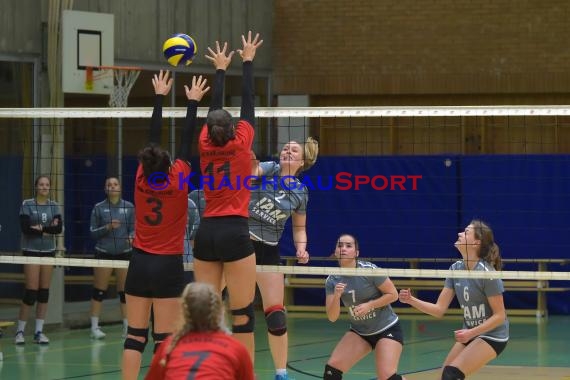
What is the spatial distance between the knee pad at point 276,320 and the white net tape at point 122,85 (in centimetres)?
711

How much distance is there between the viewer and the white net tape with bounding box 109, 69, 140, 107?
50.5 ft

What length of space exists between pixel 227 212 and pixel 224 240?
0.20 meters

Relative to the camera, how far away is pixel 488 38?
1827 cm

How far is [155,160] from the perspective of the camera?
789cm

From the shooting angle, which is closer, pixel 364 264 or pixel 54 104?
pixel 364 264

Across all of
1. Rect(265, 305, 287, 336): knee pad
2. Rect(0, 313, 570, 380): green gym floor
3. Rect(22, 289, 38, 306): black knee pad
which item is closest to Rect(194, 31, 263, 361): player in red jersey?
Rect(265, 305, 287, 336): knee pad

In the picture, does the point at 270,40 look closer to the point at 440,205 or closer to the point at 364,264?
the point at 440,205

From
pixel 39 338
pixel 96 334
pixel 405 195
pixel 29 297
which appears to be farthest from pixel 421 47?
pixel 39 338

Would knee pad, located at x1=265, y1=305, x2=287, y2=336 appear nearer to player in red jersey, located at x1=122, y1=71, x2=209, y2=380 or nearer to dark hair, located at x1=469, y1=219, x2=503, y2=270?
player in red jersey, located at x1=122, y1=71, x2=209, y2=380

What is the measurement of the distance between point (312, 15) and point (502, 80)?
3.28 metres

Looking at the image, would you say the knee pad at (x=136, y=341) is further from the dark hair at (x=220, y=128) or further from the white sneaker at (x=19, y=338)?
the white sneaker at (x=19, y=338)

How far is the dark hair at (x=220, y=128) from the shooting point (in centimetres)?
771

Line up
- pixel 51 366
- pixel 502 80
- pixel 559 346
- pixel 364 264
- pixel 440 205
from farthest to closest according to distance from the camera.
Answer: pixel 502 80 < pixel 440 205 < pixel 559 346 < pixel 51 366 < pixel 364 264

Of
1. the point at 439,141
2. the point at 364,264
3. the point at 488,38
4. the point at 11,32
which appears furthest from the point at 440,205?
the point at 364,264
